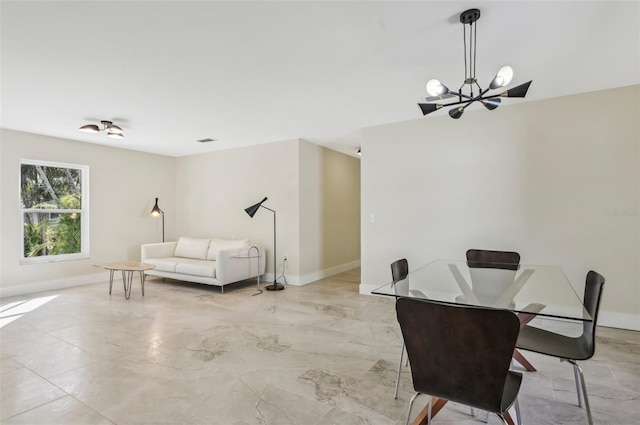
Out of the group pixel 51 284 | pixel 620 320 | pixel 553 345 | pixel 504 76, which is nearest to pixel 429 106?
pixel 504 76

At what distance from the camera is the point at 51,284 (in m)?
5.34

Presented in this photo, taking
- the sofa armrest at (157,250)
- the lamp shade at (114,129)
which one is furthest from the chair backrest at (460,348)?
the sofa armrest at (157,250)

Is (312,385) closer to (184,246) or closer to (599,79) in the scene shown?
(599,79)

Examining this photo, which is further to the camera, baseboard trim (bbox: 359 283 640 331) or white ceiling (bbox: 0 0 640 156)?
baseboard trim (bbox: 359 283 640 331)

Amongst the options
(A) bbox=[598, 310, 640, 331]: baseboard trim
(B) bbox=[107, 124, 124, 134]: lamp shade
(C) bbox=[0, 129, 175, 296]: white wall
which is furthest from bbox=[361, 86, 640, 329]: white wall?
(C) bbox=[0, 129, 175, 296]: white wall

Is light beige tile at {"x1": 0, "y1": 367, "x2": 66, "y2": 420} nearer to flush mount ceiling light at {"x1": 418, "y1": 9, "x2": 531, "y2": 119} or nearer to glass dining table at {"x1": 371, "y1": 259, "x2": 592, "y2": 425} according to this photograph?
glass dining table at {"x1": 371, "y1": 259, "x2": 592, "y2": 425}

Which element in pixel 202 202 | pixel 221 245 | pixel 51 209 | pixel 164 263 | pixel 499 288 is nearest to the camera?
pixel 499 288

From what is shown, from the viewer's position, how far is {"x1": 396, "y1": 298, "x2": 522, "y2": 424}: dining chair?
1.30m

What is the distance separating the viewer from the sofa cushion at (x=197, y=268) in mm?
5203

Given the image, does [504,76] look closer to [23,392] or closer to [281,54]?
[281,54]

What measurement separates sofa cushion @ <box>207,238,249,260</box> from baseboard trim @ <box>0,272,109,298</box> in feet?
6.44

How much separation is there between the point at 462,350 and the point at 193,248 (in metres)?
5.62

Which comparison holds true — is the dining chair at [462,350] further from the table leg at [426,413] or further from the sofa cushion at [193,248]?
the sofa cushion at [193,248]

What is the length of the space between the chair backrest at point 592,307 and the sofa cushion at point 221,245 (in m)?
4.80
